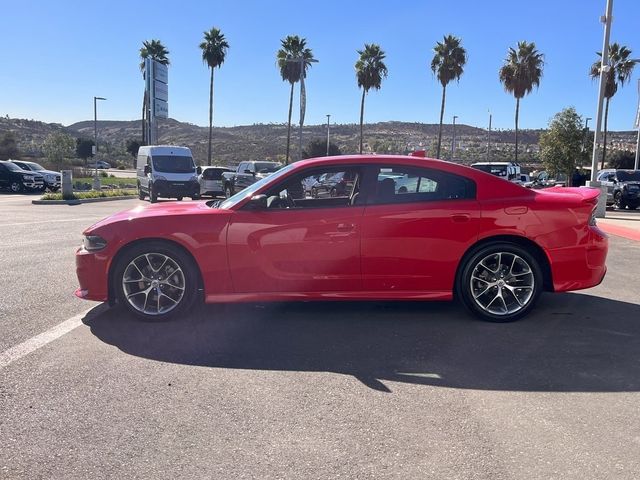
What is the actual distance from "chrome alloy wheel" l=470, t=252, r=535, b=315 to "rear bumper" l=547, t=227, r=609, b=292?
0.26 metres

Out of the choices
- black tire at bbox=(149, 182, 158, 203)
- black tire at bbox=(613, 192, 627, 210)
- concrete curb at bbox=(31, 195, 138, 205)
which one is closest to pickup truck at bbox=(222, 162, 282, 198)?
black tire at bbox=(149, 182, 158, 203)

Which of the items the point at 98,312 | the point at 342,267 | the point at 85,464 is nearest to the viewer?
the point at 85,464

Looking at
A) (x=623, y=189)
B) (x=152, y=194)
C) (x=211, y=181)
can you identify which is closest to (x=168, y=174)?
(x=152, y=194)

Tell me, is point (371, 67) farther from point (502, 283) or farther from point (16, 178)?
point (502, 283)

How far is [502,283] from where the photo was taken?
5.51 m

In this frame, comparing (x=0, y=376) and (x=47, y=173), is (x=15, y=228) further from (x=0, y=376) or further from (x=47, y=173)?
(x=47, y=173)

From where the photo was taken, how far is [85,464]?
9.68ft

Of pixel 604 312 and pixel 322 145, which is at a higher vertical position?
pixel 322 145

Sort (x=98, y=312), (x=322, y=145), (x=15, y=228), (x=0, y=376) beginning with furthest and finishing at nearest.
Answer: (x=322, y=145)
(x=15, y=228)
(x=98, y=312)
(x=0, y=376)

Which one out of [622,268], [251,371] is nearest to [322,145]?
[622,268]

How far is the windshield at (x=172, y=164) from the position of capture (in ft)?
76.9

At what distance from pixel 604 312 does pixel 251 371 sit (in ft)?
13.0

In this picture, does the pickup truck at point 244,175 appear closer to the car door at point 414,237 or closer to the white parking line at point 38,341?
the white parking line at point 38,341

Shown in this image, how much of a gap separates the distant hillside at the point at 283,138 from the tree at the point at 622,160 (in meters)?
15.2
